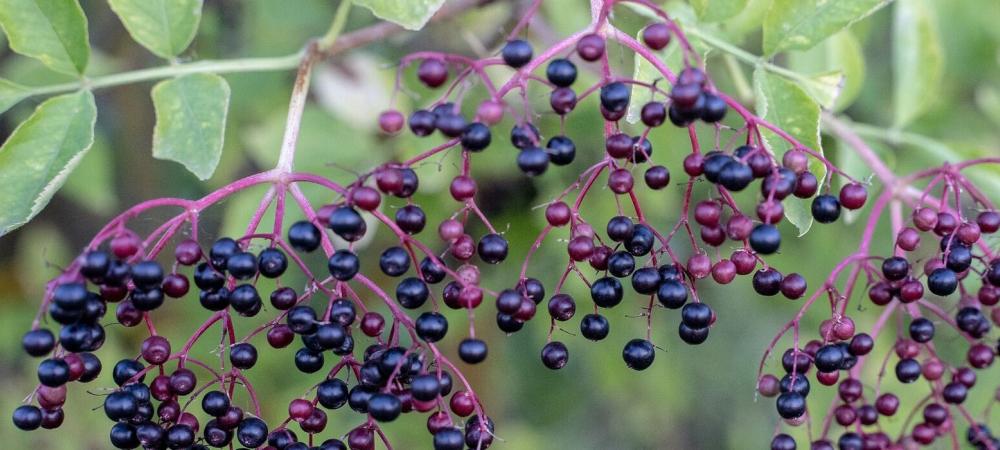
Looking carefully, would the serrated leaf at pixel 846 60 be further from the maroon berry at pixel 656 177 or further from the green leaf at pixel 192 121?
the green leaf at pixel 192 121

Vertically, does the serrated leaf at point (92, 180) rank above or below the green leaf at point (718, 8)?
below

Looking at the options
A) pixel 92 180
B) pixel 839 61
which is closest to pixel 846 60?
pixel 839 61

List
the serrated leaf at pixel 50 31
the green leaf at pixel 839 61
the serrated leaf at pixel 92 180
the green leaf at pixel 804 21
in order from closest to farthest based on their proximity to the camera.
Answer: the serrated leaf at pixel 50 31 < the green leaf at pixel 804 21 < the green leaf at pixel 839 61 < the serrated leaf at pixel 92 180

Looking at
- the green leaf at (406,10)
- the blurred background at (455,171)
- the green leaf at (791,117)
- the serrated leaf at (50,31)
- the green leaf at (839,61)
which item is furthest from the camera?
the blurred background at (455,171)

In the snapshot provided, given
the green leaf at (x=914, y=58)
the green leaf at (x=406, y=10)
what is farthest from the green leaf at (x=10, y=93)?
the green leaf at (x=914, y=58)

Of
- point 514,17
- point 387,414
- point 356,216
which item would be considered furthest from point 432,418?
point 514,17

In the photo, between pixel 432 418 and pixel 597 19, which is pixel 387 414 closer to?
pixel 432 418

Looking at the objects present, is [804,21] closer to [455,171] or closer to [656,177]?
[656,177]
